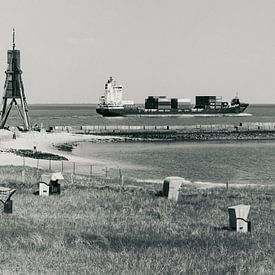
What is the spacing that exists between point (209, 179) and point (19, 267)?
113ft

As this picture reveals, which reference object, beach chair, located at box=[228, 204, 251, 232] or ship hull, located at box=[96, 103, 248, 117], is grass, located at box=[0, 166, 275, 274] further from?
ship hull, located at box=[96, 103, 248, 117]

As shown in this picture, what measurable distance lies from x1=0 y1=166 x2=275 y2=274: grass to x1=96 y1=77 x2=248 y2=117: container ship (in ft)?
509

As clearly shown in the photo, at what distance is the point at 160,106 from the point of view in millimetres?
191625

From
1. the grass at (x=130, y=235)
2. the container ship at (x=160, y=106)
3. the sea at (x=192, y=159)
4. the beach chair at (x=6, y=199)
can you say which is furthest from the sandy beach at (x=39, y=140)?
the container ship at (x=160, y=106)

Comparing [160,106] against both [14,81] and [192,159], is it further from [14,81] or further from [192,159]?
[192,159]

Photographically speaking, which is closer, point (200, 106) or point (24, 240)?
point (24, 240)

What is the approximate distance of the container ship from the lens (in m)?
181

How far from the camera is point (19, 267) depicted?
504 inches

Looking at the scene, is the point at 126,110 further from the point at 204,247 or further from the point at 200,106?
the point at 204,247

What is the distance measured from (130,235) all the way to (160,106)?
175 metres

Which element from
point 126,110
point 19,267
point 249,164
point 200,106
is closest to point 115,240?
point 19,267

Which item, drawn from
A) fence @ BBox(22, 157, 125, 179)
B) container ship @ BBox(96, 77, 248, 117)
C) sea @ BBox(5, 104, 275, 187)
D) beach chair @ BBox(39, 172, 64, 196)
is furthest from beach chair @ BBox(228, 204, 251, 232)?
container ship @ BBox(96, 77, 248, 117)

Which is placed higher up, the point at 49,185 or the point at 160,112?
the point at 160,112

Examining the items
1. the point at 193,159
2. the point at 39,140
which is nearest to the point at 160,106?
the point at 39,140
